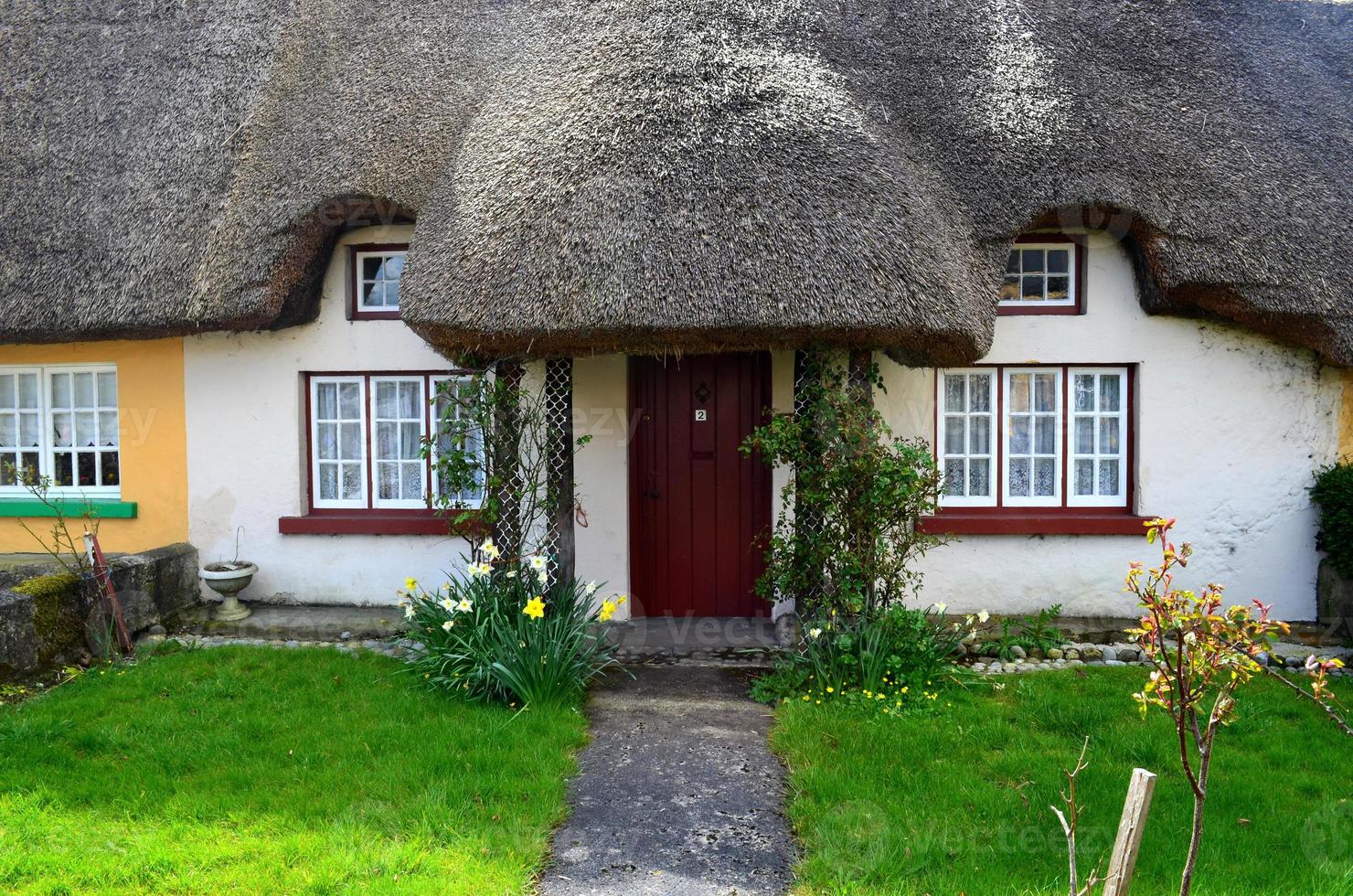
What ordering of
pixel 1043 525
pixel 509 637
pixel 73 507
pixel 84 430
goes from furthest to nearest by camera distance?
pixel 84 430 < pixel 73 507 < pixel 1043 525 < pixel 509 637

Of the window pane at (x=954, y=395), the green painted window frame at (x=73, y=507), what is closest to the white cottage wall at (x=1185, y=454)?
the window pane at (x=954, y=395)

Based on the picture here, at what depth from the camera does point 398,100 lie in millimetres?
6719

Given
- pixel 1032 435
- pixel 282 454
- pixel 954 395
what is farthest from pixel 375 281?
pixel 1032 435

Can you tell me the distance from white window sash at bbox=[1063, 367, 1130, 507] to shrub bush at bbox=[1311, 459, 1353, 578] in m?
1.32

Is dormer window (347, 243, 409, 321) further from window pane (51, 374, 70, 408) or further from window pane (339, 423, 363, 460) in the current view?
window pane (51, 374, 70, 408)

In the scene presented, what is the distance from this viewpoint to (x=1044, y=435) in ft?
22.0

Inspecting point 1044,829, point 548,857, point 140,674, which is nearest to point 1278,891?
point 1044,829

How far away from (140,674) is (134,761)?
1.49m

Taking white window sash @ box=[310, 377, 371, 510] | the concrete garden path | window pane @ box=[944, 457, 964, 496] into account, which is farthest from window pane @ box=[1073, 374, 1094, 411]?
white window sash @ box=[310, 377, 371, 510]

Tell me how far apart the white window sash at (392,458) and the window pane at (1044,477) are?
194 inches

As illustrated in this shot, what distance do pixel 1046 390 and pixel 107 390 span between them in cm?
790

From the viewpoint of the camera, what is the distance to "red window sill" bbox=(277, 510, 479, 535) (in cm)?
688

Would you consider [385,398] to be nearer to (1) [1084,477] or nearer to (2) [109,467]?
(2) [109,467]

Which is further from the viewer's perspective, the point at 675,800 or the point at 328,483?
the point at 328,483
